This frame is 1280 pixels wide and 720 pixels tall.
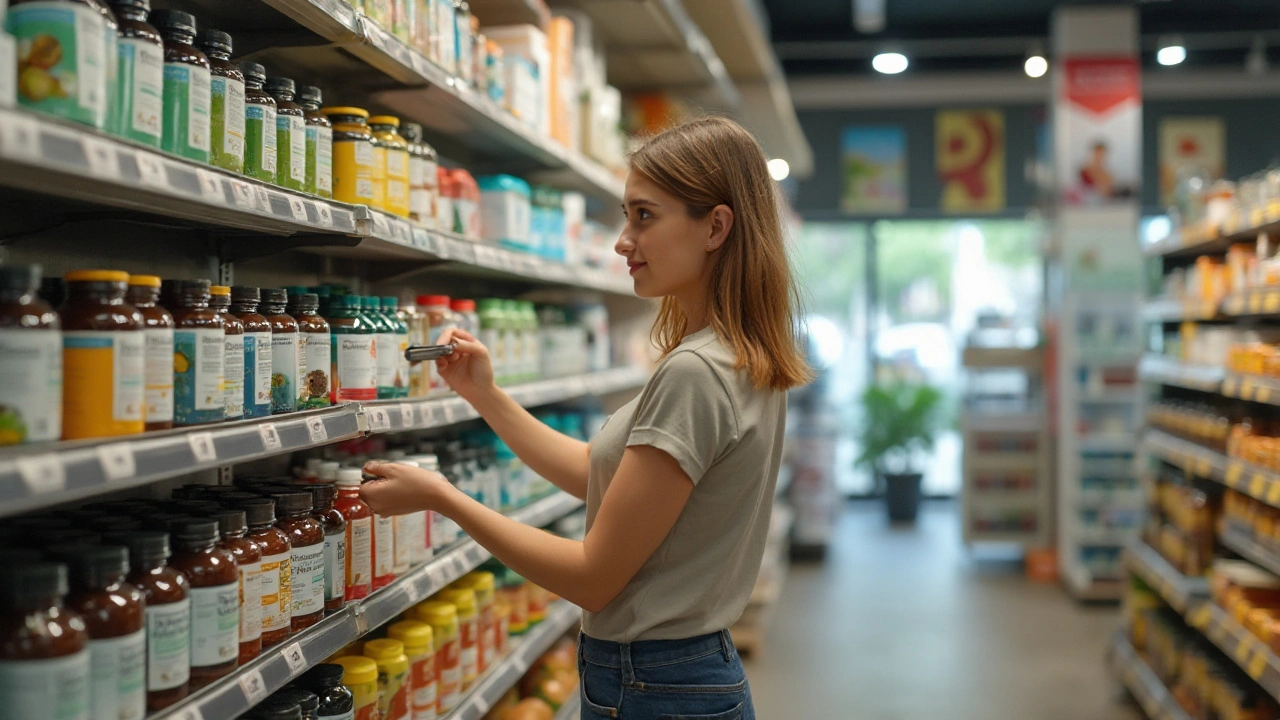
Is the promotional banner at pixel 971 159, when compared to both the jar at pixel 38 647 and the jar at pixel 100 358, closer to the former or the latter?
the jar at pixel 100 358

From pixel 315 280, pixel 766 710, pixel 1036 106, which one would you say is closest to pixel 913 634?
pixel 766 710

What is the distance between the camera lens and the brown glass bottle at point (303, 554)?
182 centimetres

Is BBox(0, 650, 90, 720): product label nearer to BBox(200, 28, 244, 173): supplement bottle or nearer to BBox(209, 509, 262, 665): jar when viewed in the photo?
BBox(209, 509, 262, 665): jar

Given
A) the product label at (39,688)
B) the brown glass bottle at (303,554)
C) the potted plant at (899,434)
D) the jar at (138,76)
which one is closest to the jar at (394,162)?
the brown glass bottle at (303,554)

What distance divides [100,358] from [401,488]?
56 centimetres

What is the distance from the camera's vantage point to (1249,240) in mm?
4281

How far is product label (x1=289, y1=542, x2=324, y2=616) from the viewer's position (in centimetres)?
182

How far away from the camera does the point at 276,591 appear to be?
5.72 feet

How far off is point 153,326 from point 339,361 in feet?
1.98

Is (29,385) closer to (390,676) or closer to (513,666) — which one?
(390,676)

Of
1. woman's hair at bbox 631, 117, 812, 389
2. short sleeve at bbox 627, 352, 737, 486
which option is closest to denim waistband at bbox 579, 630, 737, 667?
short sleeve at bbox 627, 352, 737, 486

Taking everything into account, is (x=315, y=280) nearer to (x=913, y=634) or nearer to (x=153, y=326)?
(x=153, y=326)

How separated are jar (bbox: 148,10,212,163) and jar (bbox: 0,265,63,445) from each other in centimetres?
31

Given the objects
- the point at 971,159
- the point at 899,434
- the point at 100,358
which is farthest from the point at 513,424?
the point at 971,159
